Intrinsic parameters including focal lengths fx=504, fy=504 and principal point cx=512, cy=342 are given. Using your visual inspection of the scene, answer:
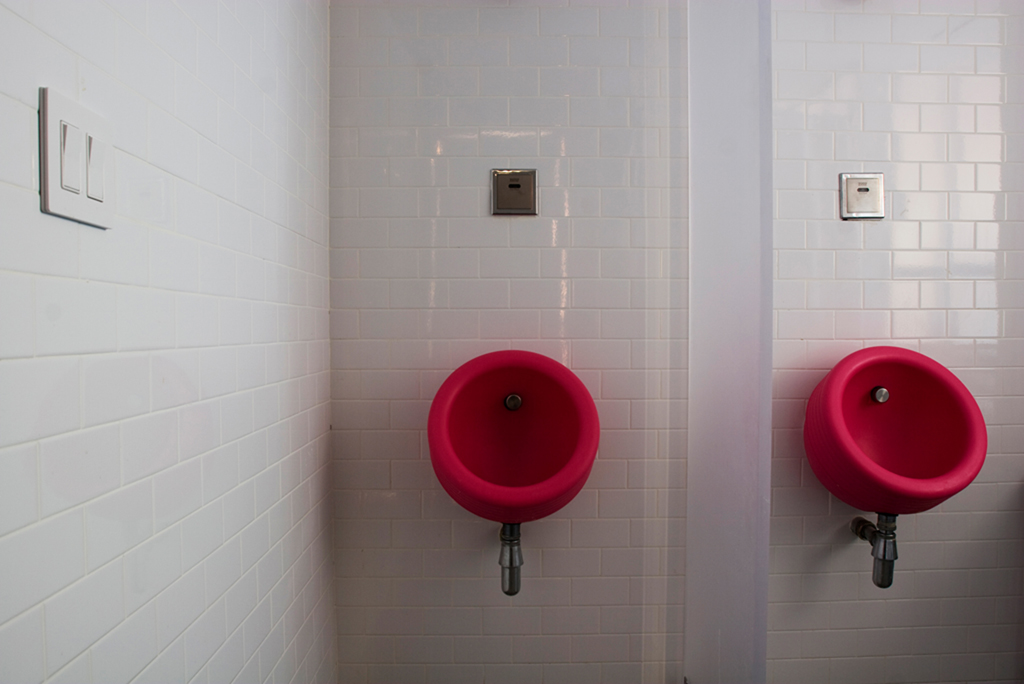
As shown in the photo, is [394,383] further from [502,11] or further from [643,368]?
[502,11]

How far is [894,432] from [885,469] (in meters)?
0.17

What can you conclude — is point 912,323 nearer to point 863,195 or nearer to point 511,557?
point 863,195

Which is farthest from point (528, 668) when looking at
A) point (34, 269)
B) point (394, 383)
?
point (34, 269)

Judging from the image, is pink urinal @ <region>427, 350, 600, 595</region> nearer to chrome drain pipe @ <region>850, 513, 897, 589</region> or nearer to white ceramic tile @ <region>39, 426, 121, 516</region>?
white ceramic tile @ <region>39, 426, 121, 516</region>

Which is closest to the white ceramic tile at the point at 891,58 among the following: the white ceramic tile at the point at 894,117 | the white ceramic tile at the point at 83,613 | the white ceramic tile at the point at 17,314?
the white ceramic tile at the point at 894,117

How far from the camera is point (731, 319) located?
0.59m

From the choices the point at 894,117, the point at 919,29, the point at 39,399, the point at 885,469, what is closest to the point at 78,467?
the point at 39,399

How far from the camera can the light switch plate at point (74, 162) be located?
575 millimetres

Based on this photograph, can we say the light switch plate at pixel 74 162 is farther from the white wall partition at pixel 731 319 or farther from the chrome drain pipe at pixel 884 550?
the chrome drain pipe at pixel 884 550

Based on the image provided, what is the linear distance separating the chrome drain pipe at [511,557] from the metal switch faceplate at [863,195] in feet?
4.75

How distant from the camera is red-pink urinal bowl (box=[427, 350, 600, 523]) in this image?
126cm

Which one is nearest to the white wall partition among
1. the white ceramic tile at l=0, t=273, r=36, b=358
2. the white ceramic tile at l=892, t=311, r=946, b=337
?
the white ceramic tile at l=0, t=273, r=36, b=358

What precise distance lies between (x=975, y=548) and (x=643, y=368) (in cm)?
126

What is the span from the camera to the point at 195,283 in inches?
35.0
